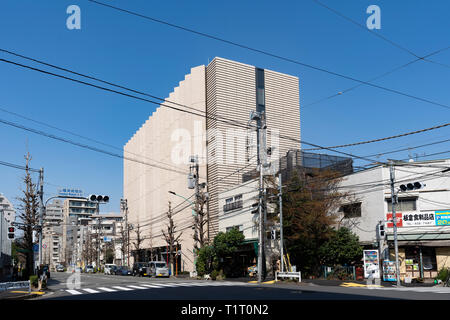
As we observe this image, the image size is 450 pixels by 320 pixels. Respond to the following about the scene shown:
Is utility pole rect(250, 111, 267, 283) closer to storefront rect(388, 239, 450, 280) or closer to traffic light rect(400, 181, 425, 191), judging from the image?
storefront rect(388, 239, 450, 280)

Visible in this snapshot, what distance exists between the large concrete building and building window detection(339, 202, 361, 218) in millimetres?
14804

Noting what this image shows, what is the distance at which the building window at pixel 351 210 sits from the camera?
119 ft

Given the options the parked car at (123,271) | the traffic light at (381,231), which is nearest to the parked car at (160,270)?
the parked car at (123,271)

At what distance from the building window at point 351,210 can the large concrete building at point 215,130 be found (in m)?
14.8

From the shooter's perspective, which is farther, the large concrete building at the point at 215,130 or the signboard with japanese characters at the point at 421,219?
the large concrete building at the point at 215,130

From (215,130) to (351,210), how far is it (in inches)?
849

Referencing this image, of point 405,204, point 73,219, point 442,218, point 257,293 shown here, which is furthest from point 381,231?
point 73,219

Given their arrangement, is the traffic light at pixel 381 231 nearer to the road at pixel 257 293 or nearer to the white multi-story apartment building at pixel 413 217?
the white multi-story apartment building at pixel 413 217

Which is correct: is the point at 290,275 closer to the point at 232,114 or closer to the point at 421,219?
the point at 421,219
